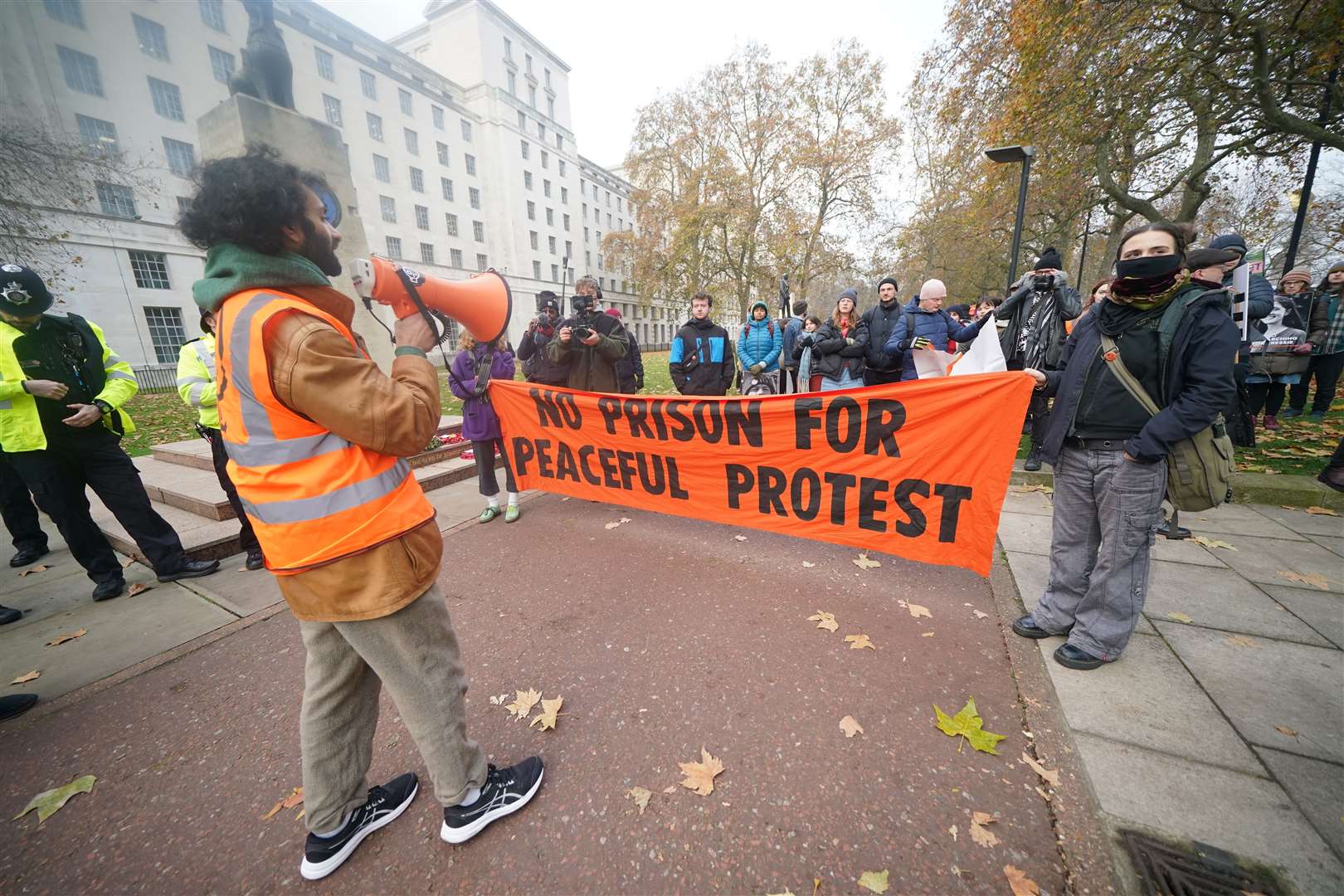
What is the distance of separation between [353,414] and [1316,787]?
3632 millimetres

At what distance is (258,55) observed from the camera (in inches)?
212

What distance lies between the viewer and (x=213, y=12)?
2484 centimetres

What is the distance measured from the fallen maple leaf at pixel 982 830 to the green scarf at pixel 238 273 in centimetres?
287

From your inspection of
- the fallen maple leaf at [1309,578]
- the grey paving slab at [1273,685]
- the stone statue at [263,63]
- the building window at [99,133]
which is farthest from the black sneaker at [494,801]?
the building window at [99,133]

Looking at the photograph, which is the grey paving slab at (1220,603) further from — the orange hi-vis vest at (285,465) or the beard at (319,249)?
the beard at (319,249)

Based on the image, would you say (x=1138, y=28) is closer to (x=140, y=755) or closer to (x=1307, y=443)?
(x=1307, y=443)

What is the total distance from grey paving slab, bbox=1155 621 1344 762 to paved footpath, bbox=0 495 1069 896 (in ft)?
2.87

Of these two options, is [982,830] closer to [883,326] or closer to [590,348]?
[590,348]

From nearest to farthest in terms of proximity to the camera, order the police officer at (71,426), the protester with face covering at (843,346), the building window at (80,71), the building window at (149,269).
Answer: the police officer at (71,426) → the protester with face covering at (843,346) → the building window at (80,71) → the building window at (149,269)

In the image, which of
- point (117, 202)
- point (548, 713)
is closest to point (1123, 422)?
point (548, 713)

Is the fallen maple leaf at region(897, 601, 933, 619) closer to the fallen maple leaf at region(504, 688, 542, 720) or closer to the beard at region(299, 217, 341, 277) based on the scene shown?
the fallen maple leaf at region(504, 688, 542, 720)

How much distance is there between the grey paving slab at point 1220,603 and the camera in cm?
282

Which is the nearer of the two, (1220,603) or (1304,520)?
(1220,603)

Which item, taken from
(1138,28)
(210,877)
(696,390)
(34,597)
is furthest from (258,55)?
(1138,28)
